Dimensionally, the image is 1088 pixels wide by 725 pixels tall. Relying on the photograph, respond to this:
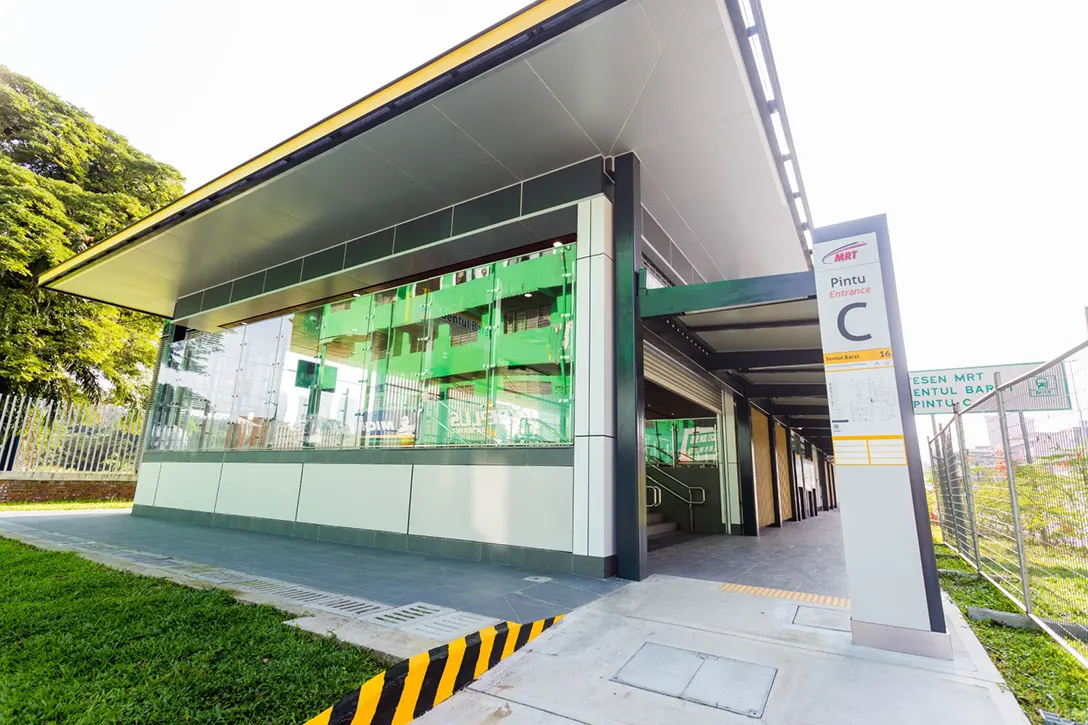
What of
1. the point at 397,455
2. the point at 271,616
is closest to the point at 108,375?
the point at 397,455

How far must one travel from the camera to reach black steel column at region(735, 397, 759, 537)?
9516mm

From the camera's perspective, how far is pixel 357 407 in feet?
25.4

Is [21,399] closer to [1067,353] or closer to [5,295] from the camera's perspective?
[5,295]

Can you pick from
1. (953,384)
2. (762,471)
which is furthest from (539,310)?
(953,384)

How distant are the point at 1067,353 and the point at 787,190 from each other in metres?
4.82

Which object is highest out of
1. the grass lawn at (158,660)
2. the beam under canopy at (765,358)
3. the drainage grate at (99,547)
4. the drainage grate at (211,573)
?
the beam under canopy at (765,358)

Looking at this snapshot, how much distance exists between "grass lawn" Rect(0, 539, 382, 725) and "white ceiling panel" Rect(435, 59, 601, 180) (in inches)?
191

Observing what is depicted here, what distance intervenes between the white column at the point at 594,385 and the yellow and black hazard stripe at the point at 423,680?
2128 millimetres

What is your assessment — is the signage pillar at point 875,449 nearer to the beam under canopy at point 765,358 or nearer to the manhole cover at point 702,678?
the manhole cover at point 702,678

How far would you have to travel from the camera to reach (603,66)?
15.3 ft

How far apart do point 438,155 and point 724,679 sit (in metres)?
5.90

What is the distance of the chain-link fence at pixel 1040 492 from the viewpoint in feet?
9.21

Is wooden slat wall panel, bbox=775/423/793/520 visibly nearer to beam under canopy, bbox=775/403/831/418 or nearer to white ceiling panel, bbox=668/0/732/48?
beam under canopy, bbox=775/403/831/418

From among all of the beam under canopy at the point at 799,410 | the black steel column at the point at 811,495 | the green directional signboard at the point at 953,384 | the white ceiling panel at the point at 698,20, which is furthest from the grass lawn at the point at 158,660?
the black steel column at the point at 811,495
